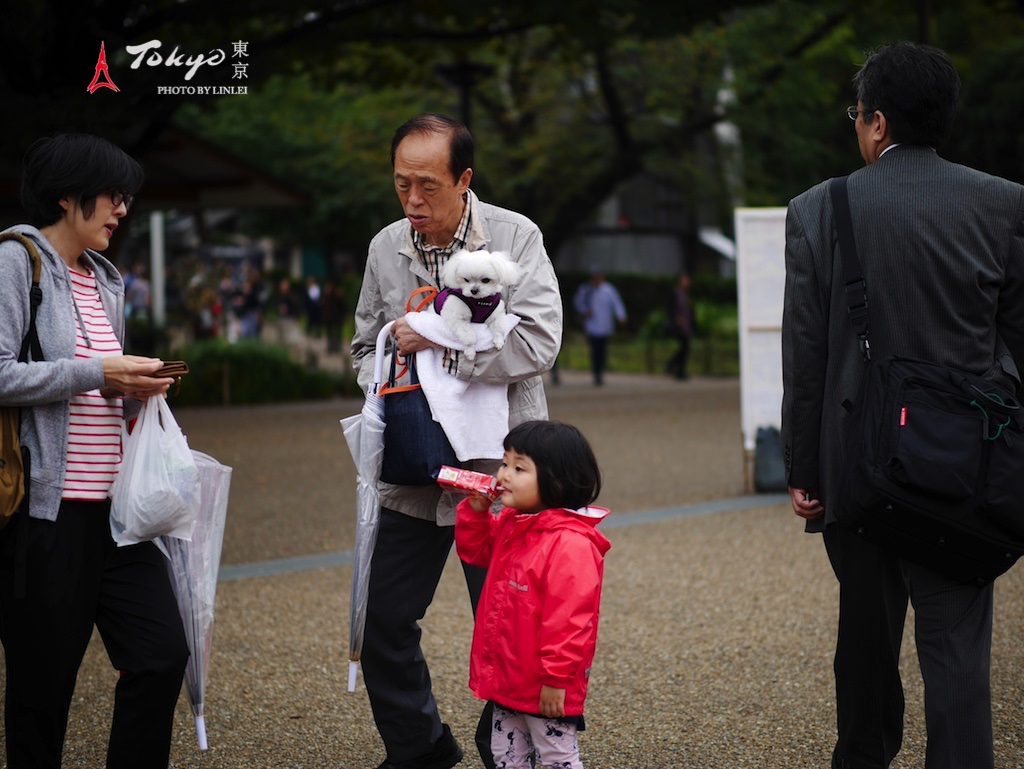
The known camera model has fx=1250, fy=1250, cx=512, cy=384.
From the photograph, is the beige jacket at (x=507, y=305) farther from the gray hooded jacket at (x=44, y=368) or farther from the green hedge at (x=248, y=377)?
the green hedge at (x=248, y=377)

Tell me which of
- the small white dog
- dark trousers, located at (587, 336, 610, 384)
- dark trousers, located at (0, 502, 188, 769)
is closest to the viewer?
dark trousers, located at (0, 502, 188, 769)

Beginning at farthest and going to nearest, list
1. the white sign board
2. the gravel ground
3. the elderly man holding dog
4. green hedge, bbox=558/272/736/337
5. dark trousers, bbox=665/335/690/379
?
green hedge, bbox=558/272/736/337
dark trousers, bbox=665/335/690/379
the white sign board
the gravel ground
the elderly man holding dog

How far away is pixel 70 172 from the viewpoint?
300 centimetres

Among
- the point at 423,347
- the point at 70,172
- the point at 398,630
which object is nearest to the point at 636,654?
the point at 398,630

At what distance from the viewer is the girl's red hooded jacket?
116 inches

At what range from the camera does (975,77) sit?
24938mm

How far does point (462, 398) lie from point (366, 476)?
353mm

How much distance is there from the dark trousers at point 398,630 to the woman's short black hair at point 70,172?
1175mm

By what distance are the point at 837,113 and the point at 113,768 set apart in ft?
91.5

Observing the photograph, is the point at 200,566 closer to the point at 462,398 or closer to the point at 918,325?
the point at 462,398

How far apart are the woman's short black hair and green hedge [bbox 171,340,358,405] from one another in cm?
1354

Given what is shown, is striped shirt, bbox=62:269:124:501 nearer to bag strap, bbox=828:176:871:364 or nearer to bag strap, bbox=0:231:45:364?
bag strap, bbox=0:231:45:364

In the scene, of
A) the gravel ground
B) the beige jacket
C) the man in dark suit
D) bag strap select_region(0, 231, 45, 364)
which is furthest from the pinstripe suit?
bag strap select_region(0, 231, 45, 364)

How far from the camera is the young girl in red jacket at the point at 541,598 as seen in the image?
295 cm
